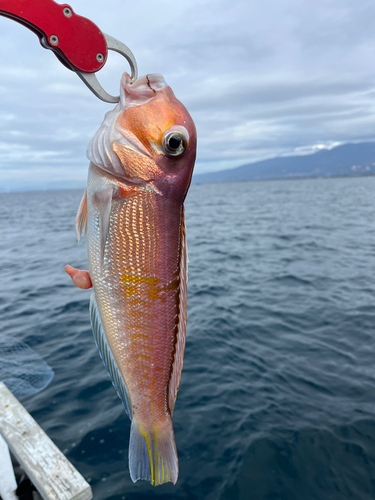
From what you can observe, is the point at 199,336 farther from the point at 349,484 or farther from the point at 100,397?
the point at 349,484

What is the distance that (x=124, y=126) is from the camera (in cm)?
173

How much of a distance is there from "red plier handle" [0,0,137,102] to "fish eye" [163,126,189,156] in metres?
0.46

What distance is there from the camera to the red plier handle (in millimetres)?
1629

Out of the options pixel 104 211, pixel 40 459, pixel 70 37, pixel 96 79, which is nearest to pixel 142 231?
pixel 104 211

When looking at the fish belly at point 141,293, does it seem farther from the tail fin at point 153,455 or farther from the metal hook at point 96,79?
the metal hook at point 96,79

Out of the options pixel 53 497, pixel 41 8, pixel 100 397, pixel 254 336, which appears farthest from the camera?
pixel 254 336

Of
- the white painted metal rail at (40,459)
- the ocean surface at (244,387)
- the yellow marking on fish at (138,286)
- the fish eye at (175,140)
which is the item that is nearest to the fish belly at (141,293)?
the yellow marking on fish at (138,286)

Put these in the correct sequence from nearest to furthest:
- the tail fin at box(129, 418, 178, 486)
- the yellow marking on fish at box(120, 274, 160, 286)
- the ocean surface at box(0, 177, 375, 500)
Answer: the yellow marking on fish at box(120, 274, 160, 286), the tail fin at box(129, 418, 178, 486), the ocean surface at box(0, 177, 375, 500)

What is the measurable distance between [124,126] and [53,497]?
329 cm

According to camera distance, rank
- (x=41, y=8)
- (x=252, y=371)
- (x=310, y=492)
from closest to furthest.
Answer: (x=41, y=8), (x=310, y=492), (x=252, y=371)

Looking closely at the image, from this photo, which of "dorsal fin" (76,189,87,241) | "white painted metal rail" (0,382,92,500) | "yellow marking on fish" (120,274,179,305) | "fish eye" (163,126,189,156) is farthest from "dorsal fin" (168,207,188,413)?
"white painted metal rail" (0,382,92,500)

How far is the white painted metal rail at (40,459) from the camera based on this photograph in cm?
302

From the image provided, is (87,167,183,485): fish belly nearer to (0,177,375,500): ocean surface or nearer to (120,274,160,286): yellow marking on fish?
(120,274,160,286): yellow marking on fish


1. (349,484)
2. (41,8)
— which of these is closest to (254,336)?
(349,484)
